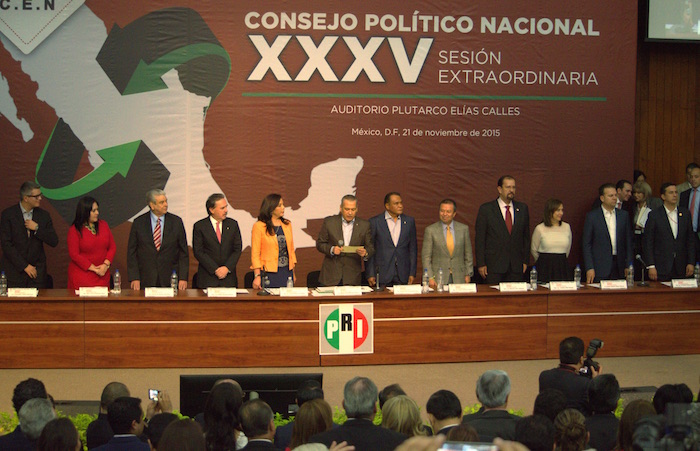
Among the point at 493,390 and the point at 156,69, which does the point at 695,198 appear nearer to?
the point at 156,69

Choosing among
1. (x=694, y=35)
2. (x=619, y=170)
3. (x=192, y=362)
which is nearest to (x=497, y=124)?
(x=619, y=170)

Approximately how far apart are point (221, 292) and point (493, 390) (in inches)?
145

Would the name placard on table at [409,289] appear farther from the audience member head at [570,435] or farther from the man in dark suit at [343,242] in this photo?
the audience member head at [570,435]

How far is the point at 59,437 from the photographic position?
3334 millimetres

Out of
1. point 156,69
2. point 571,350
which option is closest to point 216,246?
point 156,69

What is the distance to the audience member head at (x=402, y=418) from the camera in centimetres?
398

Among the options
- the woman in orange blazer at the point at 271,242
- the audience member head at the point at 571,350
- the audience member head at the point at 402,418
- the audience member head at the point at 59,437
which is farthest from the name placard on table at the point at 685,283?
the audience member head at the point at 59,437

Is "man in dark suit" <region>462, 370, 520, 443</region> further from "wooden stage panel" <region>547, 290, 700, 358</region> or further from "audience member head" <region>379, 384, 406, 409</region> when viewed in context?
"wooden stage panel" <region>547, 290, 700, 358</region>

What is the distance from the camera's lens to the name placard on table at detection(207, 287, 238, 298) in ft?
24.6

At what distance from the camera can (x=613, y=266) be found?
899 cm

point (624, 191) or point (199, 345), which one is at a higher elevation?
point (624, 191)

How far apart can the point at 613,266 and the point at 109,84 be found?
5.65 m

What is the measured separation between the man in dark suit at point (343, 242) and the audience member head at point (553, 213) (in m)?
1.75

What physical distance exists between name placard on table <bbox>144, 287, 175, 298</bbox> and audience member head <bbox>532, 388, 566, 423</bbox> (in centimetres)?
406
